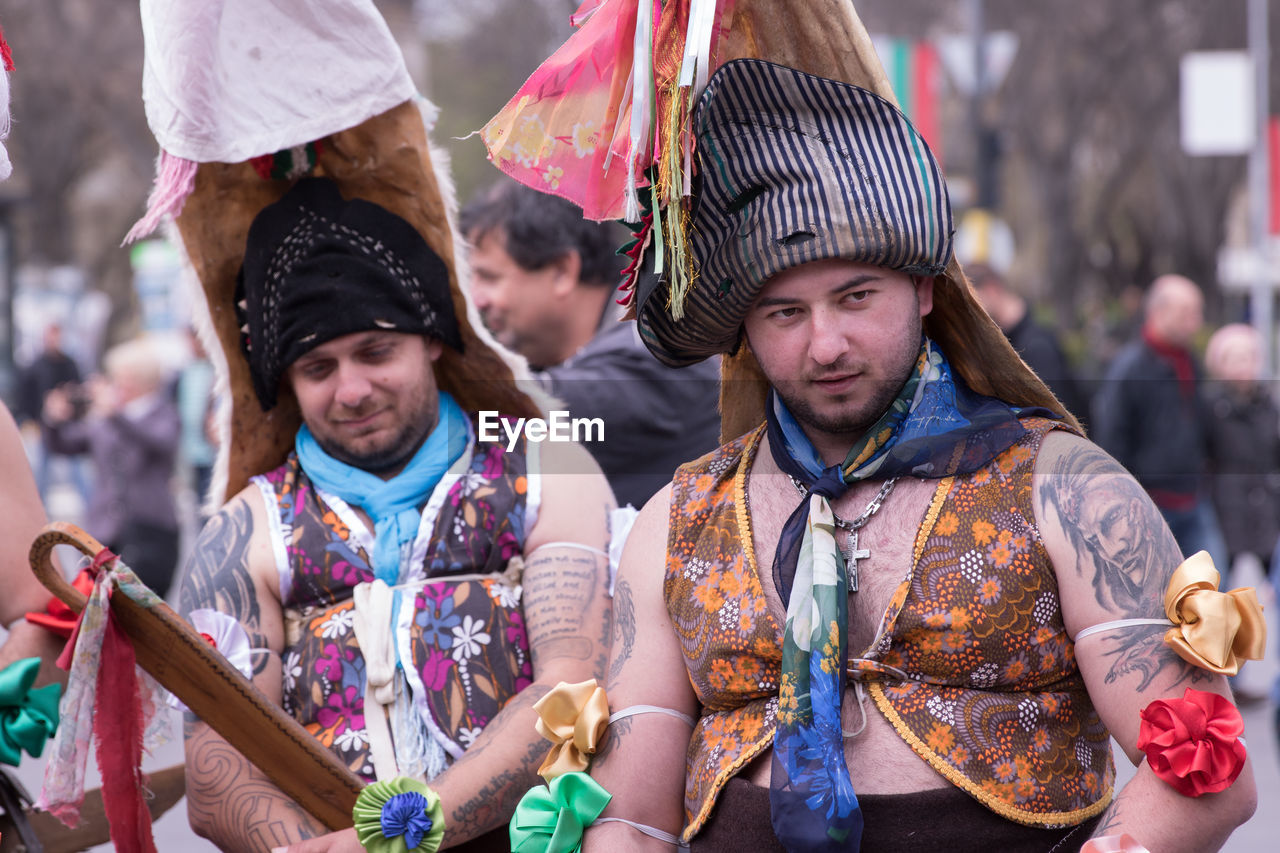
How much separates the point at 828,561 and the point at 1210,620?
0.58m

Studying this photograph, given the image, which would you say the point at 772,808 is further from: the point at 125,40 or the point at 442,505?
the point at 125,40

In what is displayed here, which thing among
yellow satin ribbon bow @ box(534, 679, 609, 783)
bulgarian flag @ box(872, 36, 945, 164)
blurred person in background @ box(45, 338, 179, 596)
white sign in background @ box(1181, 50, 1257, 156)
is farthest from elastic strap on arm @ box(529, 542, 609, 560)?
white sign in background @ box(1181, 50, 1257, 156)

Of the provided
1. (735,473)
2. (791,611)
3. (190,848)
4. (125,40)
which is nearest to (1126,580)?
(791,611)

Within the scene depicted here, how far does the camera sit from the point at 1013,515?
235 cm

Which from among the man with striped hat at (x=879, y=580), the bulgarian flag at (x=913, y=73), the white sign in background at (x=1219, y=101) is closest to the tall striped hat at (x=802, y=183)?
the man with striped hat at (x=879, y=580)

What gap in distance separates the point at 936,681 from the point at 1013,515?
0.29 metres

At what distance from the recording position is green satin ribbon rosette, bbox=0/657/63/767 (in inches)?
115

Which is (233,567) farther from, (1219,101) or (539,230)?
(1219,101)

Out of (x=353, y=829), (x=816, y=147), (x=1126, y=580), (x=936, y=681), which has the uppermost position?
(x=816, y=147)

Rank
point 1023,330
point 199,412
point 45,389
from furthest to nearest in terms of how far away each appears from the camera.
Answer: point 45,389, point 199,412, point 1023,330

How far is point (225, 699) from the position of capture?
2.68m

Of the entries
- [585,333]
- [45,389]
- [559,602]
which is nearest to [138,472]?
[585,333]

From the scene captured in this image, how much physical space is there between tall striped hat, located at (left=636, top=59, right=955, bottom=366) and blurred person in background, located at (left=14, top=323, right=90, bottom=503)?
12.2 m

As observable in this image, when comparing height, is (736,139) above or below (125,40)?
below
